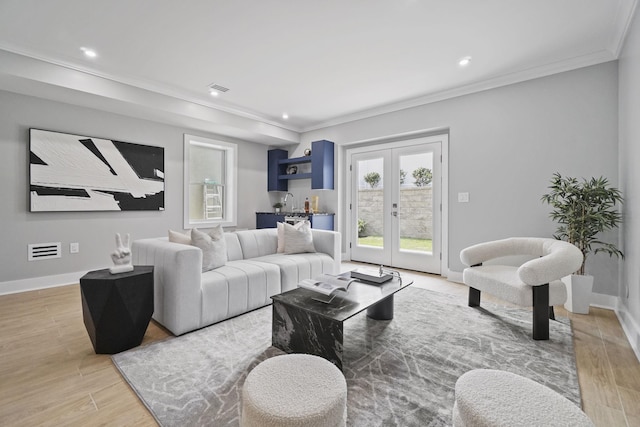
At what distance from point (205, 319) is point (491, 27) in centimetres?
354

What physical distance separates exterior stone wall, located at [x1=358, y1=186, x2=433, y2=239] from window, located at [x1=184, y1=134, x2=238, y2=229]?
2.57 metres

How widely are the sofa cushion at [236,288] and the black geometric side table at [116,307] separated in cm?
43

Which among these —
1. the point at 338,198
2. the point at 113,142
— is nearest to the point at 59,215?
the point at 113,142

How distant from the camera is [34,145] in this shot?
3387 millimetres

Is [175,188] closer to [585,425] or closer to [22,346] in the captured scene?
[22,346]

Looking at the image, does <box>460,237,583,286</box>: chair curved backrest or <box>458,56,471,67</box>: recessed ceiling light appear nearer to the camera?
<box>460,237,583,286</box>: chair curved backrest

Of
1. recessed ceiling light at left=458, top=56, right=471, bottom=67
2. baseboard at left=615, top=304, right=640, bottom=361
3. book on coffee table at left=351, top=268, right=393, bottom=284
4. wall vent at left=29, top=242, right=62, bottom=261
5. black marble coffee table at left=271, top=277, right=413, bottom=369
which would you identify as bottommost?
baseboard at left=615, top=304, right=640, bottom=361

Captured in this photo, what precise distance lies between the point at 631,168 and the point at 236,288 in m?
3.51

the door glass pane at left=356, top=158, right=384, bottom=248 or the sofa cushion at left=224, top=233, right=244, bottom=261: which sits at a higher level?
the door glass pane at left=356, top=158, right=384, bottom=248

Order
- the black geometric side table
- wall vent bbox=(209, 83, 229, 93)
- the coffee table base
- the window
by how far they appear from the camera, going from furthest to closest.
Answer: the window → wall vent bbox=(209, 83, 229, 93) → the black geometric side table → the coffee table base

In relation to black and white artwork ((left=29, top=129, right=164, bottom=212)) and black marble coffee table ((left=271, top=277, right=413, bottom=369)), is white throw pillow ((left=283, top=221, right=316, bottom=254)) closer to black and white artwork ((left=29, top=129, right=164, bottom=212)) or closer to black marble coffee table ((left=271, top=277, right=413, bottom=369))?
black marble coffee table ((left=271, top=277, right=413, bottom=369))

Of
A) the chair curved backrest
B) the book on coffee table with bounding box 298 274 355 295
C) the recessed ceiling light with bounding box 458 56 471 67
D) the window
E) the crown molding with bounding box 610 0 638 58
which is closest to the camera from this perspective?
the book on coffee table with bounding box 298 274 355 295

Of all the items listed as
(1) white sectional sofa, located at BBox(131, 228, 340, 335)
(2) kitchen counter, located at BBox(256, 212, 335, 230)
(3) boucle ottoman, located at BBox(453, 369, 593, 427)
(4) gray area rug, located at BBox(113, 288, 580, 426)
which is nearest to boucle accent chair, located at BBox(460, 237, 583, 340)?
(4) gray area rug, located at BBox(113, 288, 580, 426)

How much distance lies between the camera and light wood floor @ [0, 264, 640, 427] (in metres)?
1.42
